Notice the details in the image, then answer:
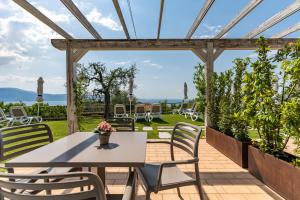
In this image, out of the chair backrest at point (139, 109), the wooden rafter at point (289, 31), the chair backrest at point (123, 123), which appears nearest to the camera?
the chair backrest at point (123, 123)

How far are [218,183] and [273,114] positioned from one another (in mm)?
1153

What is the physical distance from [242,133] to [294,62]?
1924 millimetres

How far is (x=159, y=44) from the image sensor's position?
21.1ft

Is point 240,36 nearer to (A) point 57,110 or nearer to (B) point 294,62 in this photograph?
(B) point 294,62

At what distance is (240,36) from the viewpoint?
6484 mm

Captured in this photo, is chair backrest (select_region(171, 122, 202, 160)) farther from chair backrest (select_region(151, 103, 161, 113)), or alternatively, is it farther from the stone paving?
chair backrest (select_region(151, 103, 161, 113))

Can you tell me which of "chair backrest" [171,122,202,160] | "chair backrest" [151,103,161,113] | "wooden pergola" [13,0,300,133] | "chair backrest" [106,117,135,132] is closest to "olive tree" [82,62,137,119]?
"chair backrest" [151,103,161,113]

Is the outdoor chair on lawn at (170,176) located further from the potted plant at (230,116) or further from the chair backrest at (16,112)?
the chair backrest at (16,112)

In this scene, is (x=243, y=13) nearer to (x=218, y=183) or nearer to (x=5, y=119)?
(x=218, y=183)

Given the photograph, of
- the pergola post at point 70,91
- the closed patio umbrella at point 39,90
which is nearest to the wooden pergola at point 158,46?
the pergola post at point 70,91

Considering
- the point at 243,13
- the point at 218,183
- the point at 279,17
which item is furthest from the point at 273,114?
the point at 279,17

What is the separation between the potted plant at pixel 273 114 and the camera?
2.63 meters

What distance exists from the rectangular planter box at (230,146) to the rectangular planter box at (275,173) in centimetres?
20

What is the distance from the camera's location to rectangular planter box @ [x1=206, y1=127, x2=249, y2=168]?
379 cm
